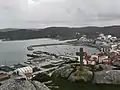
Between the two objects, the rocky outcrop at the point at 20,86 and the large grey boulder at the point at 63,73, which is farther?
the large grey boulder at the point at 63,73

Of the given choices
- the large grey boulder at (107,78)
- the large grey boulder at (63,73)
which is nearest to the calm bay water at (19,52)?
the large grey boulder at (63,73)

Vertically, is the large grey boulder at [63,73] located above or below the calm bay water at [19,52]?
above

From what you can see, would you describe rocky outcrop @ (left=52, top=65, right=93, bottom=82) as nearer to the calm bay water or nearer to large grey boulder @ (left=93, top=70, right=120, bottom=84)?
large grey boulder @ (left=93, top=70, right=120, bottom=84)

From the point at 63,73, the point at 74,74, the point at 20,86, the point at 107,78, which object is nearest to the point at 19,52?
the point at 63,73

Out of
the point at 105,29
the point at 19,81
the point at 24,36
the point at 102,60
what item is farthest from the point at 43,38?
the point at 19,81

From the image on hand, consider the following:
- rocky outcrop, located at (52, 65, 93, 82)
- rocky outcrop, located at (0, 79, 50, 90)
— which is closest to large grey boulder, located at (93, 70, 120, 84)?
rocky outcrop, located at (52, 65, 93, 82)

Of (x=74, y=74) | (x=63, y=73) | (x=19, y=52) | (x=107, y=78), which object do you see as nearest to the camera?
(x=107, y=78)

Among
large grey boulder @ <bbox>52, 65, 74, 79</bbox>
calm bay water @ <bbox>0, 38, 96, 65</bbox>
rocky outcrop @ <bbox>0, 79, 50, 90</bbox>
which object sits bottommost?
calm bay water @ <bbox>0, 38, 96, 65</bbox>

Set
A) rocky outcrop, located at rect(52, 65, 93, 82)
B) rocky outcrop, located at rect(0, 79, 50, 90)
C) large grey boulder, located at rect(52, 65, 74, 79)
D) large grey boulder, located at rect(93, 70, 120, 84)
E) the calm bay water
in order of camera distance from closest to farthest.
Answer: rocky outcrop, located at rect(0, 79, 50, 90) < large grey boulder, located at rect(93, 70, 120, 84) < rocky outcrop, located at rect(52, 65, 93, 82) < large grey boulder, located at rect(52, 65, 74, 79) < the calm bay water

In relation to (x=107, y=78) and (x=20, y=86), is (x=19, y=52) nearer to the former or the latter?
(x=107, y=78)

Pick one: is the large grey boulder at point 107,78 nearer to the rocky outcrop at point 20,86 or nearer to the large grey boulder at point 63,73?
the large grey boulder at point 63,73

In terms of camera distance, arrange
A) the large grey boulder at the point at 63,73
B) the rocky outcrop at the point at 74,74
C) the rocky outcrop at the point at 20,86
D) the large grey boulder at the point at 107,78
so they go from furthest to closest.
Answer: the large grey boulder at the point at 63,73 → the rocky outcrop at the point at 74,74 → the large grey boulder at the point at 107,78 → the rocky outcrop at the point at 20,86
